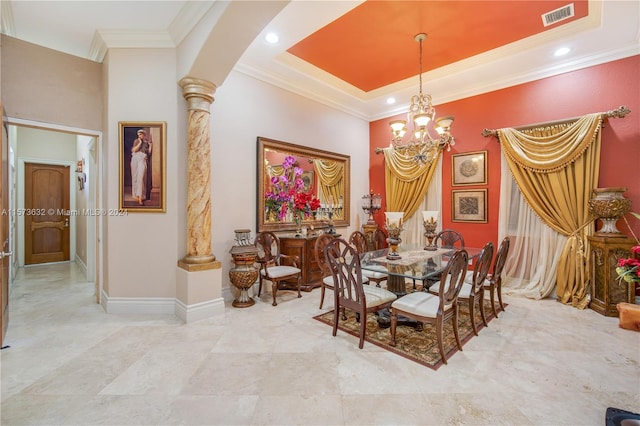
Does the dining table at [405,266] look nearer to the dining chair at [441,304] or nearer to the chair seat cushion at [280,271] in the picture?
the dining chair at [441,304]

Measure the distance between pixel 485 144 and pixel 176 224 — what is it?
4727 millimetres

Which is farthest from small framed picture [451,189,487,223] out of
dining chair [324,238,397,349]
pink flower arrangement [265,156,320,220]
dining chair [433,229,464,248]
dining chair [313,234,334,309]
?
dining chair [324,238,397,349]

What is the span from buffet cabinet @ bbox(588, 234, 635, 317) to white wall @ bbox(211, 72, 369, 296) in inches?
165

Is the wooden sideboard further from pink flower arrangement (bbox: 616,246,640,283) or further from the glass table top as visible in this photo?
pink flower arrangement (bbox: 616,246,640,283)

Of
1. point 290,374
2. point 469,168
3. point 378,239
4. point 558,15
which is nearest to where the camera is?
point 290,374

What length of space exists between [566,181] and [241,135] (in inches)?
177

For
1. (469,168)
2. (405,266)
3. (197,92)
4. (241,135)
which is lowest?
(405,266)

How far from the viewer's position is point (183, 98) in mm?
3355

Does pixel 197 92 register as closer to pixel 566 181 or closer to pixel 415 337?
pixel 415 337

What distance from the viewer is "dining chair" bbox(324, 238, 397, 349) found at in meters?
2.55

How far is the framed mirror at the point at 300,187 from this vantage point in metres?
4.25

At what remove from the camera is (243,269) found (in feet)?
11.7

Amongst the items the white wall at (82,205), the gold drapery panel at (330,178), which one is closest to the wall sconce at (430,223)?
the gold drapery panel at (330,178)

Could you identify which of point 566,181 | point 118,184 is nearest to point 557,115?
point 566,181
